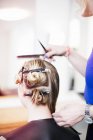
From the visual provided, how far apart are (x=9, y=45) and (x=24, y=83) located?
2.58 ft

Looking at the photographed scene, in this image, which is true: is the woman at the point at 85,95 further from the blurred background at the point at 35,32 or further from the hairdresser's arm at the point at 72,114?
the blurred background at the point at 35,32

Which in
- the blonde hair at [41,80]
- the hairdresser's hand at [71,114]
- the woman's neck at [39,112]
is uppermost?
the blonde hair at [41,80]

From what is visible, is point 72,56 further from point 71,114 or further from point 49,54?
point 71,114

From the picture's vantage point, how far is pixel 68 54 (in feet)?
4.87

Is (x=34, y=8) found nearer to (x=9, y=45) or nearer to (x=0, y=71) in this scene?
(x=9, y=45)

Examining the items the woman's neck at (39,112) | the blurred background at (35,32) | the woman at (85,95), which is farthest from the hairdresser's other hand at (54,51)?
the blurred background at (35,32)

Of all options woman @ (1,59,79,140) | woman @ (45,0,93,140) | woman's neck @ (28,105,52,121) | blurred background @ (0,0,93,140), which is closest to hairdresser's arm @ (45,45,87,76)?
woman @ (45,0,93,140)

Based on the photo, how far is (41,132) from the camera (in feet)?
3.93

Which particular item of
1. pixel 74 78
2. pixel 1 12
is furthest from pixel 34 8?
pixel 74 78

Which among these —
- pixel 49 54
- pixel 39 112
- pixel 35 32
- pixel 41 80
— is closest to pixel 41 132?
pixel 39 112

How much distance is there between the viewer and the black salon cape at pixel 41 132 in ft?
3.88

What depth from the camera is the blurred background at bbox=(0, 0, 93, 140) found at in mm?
1959

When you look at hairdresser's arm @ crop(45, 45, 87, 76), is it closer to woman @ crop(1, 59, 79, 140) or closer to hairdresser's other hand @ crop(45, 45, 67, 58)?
hairdresser's other hand @ crop(45, 45, 67, 58)

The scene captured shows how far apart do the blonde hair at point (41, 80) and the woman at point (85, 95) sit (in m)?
0.11
